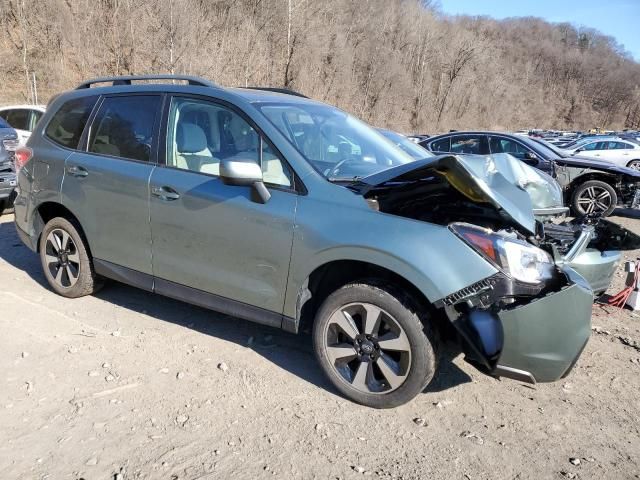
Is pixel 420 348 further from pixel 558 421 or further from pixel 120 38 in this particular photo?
pixel 120 38

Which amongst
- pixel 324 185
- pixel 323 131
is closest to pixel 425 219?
pixel 324 185

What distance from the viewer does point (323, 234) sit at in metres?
2.98

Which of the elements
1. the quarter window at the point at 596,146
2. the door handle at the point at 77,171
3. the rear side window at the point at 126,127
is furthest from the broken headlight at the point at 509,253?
the quarter window at the point at 596,146

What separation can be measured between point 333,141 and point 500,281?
5.45 feet

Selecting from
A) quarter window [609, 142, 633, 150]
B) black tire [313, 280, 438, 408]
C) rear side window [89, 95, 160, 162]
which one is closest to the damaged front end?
black tire [313, 280, 438, 408]

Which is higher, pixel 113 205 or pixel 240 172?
pixel 240 172

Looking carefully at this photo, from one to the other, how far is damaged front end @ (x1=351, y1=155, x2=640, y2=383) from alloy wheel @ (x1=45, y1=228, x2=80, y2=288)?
107 inches

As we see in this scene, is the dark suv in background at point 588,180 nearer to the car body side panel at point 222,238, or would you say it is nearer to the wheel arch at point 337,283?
the wheel arch at point 337,283

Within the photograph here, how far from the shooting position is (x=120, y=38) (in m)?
29.0

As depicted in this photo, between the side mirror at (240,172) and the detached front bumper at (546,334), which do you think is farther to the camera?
the side mirror at (240,172)

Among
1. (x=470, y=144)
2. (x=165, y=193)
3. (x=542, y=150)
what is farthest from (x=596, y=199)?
(x=165, y=193)

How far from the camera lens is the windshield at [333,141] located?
132 inches

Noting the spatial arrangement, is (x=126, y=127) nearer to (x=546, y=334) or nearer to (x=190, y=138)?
(x=190, y=138)

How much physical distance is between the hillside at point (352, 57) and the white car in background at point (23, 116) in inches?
570
